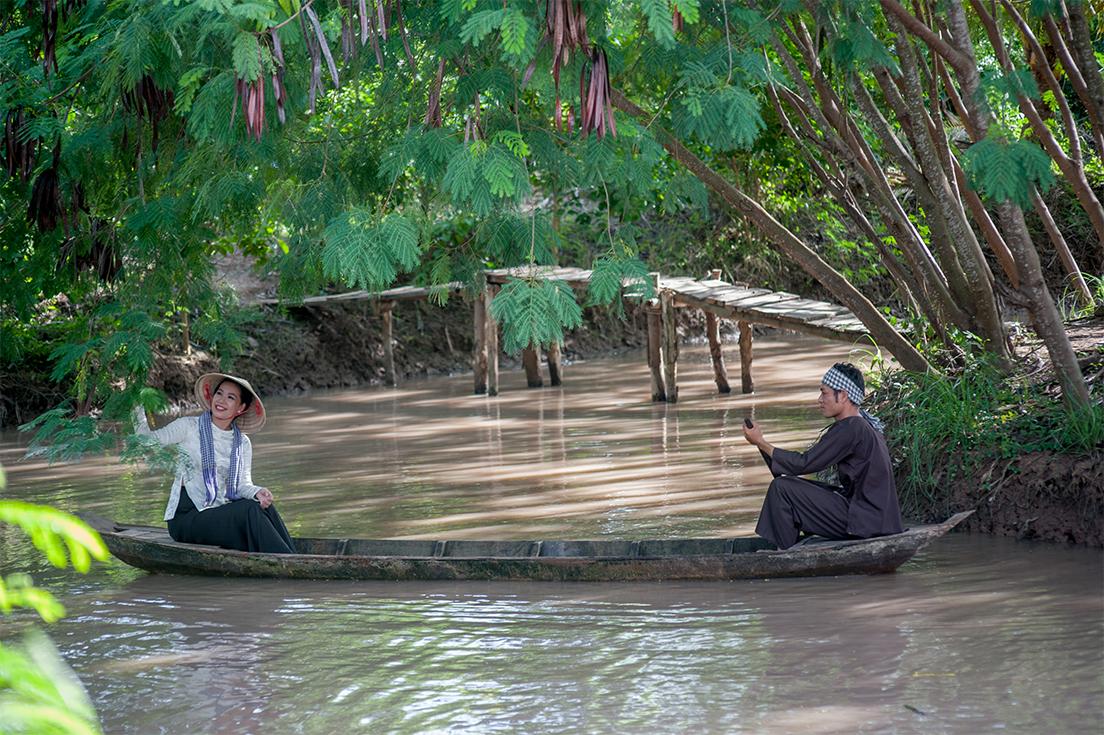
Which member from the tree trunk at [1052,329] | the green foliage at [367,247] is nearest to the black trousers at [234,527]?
the green foliage at [367,247]

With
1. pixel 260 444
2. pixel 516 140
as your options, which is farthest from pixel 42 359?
pixel 516 140

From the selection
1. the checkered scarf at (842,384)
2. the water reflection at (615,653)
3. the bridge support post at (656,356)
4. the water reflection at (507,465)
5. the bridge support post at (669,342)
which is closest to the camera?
the water reflection at (615,653)

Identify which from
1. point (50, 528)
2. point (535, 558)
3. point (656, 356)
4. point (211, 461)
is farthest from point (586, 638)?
point (656, 356)

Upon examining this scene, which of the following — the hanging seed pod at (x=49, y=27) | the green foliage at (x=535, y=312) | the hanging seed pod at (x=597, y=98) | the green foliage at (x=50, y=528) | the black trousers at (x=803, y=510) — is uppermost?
the hanging seed pod at (x=49, y=27)

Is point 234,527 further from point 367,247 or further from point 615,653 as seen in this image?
point 615,653

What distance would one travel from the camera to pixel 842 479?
7082mm

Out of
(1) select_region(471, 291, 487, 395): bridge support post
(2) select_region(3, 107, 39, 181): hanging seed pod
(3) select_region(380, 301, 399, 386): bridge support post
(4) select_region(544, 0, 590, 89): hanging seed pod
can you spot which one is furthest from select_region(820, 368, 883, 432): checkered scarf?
(3) select_region(380, 301, 399, 386): bridge support post

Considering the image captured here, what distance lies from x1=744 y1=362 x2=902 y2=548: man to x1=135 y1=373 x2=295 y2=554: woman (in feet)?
9.28

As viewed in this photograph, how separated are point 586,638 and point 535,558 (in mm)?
1061

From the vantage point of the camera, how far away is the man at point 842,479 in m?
6.90

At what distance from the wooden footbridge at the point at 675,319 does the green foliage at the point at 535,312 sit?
5.86 meters

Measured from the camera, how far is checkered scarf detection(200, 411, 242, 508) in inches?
296

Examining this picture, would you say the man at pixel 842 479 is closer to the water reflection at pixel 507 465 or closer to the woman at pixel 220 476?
the water reflection at pixel 507 465

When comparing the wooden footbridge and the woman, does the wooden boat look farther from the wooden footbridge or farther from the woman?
the wooden footbridge
